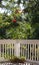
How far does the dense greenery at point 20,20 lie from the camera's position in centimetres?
743

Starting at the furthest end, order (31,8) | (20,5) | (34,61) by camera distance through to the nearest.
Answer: (20,5), (31,8), (34,61)

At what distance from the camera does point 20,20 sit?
798 centimetres

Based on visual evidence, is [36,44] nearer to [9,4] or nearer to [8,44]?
[8,44]

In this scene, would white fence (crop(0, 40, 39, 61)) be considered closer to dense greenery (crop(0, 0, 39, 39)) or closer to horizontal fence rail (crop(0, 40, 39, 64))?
horizontal fence rail (crop(0, 40, 39, 64))

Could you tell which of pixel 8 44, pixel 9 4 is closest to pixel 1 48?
pixel 8 44

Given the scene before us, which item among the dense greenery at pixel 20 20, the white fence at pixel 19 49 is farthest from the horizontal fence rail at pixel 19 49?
the dense greenery at pixel 20 20

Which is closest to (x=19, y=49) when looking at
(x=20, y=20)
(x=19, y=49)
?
(x=19, y=49)

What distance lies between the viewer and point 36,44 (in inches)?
251

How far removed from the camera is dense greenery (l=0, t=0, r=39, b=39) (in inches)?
293

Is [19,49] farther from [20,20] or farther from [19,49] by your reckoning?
[20,20]

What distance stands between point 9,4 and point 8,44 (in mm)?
2167

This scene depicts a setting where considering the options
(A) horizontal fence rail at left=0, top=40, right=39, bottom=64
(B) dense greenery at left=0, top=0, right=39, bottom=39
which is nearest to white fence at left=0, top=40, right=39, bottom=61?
(A) horizontal fence rail at left=0, top=40, right=39, bottom=64

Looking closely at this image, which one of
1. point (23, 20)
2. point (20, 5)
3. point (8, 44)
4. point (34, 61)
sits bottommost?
point (34, 61)

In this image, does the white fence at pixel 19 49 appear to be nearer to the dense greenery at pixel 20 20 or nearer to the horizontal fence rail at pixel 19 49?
the horizontal fence rail at pixel 19 49
